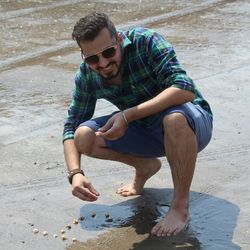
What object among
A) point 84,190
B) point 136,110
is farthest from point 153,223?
point 136,110

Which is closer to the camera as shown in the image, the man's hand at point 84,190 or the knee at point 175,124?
the man's hand at point 84,190

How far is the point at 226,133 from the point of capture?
17.4ft

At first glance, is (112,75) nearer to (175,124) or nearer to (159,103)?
(159,103)

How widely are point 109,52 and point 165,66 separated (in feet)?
1.06

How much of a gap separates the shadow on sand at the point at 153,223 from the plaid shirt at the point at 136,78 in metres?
0.50

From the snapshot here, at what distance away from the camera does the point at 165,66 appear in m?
3.94

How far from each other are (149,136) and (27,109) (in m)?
2.03

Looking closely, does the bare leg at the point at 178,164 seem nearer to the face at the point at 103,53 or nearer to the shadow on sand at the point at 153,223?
the shadow on sand at the point at 153,223

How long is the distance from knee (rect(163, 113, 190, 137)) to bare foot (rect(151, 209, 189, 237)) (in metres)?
0.46

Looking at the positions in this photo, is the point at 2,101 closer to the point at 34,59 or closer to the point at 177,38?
the point at 34,59

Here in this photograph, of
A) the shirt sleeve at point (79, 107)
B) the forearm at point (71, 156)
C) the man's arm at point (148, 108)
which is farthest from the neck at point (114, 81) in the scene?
the forearm at point (71, 156)

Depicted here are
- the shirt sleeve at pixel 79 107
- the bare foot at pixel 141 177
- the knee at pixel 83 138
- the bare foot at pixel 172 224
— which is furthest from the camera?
the bare foot at pixel 141 177

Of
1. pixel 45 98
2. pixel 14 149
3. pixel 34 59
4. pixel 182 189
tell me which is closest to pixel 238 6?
pixel 34 59

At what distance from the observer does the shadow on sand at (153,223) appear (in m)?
3.81
